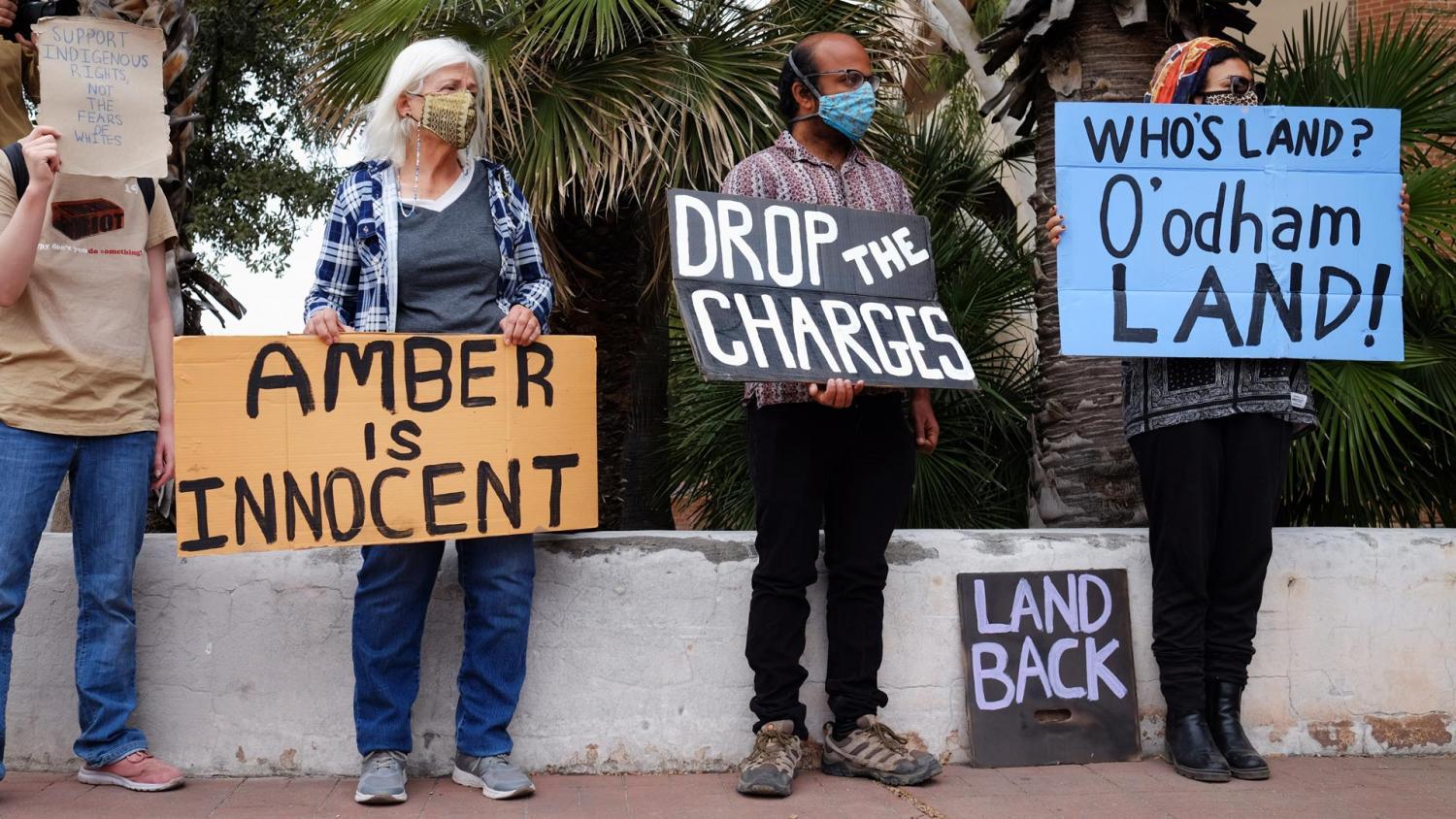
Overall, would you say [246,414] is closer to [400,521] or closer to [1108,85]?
[400,521]

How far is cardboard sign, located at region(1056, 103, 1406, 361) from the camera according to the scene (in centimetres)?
367

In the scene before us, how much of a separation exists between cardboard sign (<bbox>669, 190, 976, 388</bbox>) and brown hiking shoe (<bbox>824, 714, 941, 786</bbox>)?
38.2 inches

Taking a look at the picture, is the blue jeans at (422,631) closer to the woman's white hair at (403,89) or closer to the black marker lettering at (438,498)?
the black marker lettering at (438,498)

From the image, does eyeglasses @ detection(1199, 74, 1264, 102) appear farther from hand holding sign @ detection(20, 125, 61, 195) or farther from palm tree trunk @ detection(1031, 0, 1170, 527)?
hand holding sign @ detection(20, 125, 61, 195)

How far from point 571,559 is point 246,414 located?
96cm

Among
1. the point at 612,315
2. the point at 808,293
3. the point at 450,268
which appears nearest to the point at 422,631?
the point at 450,268

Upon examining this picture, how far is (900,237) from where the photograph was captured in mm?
3684

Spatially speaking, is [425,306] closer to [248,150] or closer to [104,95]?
[104,95]

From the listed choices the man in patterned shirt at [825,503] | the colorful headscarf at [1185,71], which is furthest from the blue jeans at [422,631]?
the colorful headscarf at [1185,71]

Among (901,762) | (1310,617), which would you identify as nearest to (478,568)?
(901,762)

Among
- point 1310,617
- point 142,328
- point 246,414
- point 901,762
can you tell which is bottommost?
point 901,762

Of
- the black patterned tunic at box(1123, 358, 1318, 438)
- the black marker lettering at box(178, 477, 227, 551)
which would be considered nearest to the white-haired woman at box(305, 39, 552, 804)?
the black marker lettering at box(178, 477, 227, 551)

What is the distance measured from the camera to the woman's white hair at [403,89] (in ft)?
11.1

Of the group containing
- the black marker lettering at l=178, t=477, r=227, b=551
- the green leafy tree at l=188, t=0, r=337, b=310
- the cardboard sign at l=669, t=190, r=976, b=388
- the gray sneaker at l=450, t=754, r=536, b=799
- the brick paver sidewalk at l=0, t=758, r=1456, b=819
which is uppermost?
the green leafy tree at l=188, t=0, r=337, b=310
